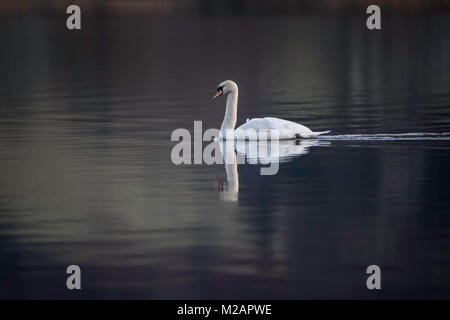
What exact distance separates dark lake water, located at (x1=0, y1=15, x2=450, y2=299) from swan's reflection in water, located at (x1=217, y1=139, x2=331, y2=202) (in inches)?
7.2

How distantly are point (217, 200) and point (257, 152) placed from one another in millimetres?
4866

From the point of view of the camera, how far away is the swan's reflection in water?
18469 millimetres

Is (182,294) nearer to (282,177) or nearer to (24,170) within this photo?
(282,177)

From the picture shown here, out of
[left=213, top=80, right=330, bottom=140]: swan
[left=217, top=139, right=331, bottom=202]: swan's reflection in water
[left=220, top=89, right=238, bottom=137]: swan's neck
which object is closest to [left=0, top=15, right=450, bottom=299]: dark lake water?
[left=217, top=139, right=331, bottom=202]: swan's reflection in water

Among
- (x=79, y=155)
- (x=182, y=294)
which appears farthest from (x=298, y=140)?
(x=182, y=294)

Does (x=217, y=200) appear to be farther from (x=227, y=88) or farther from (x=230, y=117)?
(x=227, y=88)

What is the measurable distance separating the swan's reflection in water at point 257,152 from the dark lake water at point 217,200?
0.18 meters

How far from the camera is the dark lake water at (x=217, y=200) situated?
39.8 ft

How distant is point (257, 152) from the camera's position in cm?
2092

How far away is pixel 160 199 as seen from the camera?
16.1 metres

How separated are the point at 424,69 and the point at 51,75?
13.9 metres

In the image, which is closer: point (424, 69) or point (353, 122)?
point (353, 122)

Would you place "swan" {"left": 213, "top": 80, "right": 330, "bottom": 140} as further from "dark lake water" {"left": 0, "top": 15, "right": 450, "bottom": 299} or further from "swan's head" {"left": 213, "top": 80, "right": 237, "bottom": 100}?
"swan's head" {"left": 213, "top": 80, "right": 237, "bottom": 100}
